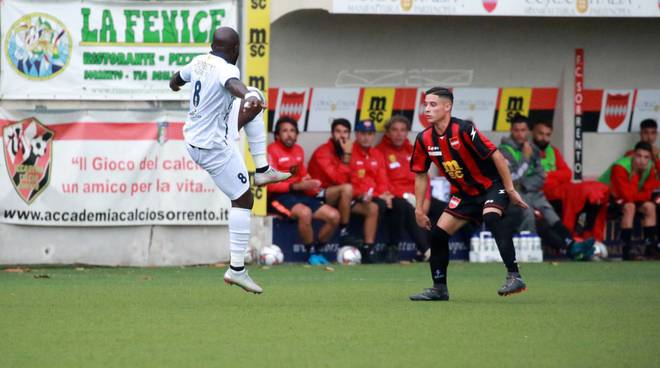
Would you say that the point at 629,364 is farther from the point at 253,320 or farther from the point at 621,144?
the point at 621,144

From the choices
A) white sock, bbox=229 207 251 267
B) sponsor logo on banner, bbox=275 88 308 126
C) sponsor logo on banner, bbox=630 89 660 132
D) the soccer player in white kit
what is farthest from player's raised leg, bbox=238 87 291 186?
sponsor logo on banner, bbox=630 89 660 132

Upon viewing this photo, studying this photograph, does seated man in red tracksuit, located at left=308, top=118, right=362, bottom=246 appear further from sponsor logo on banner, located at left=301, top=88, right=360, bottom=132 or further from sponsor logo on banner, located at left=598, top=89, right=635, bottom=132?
sponsor logo on banner, located at left=598, top=89, right=635, bottom=132

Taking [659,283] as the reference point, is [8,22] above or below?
above

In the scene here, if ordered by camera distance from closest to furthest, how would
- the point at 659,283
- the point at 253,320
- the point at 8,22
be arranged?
the point at 253,320, the point at 659,283, the point at 8,22

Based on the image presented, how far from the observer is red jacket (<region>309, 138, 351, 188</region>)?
1695 cm

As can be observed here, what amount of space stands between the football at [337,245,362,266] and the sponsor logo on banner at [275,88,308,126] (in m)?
2.03

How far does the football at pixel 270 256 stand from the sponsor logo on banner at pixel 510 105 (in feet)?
13.2

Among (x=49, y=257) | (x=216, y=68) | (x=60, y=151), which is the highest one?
(x=216, y=68)

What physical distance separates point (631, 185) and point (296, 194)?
4741 mm

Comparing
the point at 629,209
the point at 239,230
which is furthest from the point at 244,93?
the point at 629,209

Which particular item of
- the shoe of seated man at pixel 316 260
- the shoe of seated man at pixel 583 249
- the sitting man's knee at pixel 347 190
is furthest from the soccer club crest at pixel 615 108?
the shoe of seated man at pixel 316 260

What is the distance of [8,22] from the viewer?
51.9ft

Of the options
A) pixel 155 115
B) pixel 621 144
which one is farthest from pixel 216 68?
pixel 621 144

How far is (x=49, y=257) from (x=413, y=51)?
5.70 metres
